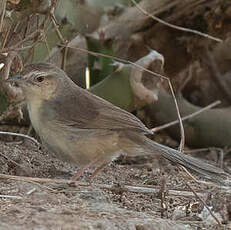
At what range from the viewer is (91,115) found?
17.2 ft

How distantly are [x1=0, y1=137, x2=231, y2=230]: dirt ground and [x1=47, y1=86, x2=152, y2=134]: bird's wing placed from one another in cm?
48

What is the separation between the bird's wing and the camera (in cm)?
518

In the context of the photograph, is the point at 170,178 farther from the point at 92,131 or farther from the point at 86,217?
the point at 86,217

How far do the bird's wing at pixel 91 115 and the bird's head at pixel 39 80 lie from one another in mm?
119

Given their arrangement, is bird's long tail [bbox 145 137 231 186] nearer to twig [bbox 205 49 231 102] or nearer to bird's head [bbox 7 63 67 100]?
bird's head [bbox 7 63 67 100]

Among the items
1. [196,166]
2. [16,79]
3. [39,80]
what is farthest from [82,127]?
[196,166]

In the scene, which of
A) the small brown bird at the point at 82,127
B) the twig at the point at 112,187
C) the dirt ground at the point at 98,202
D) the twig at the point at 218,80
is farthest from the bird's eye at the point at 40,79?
the twig at the point at 218,80

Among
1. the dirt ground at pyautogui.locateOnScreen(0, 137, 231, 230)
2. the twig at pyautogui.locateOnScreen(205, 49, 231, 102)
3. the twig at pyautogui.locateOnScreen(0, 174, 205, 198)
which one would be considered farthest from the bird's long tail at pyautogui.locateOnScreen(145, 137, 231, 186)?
the twig at pyautogui.locateOnScreen(205, 49, 231, 102)

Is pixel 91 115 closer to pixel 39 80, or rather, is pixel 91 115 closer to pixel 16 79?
pixel 39 80

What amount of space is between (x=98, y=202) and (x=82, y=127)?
0.81m

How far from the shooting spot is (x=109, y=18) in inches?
327

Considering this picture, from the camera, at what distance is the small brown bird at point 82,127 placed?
5.14 meters

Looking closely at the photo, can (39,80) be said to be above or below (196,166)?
above

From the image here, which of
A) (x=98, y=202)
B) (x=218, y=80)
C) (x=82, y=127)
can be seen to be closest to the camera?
(x=98, y=202)
